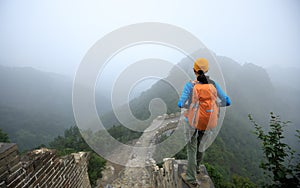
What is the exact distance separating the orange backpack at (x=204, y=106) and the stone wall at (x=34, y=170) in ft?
7.03

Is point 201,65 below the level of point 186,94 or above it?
above

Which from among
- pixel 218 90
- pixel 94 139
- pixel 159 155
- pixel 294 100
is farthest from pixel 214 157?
pixel 294 100

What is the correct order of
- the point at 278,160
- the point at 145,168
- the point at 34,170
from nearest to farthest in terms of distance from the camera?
the point at 34,170
the point at 278,160
the point at 145,168

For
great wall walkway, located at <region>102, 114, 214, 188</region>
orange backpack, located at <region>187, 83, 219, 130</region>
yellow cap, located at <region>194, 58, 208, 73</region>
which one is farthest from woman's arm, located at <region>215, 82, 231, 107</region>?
great wall walkway, located at <region>102, 114, 214, 188</region>

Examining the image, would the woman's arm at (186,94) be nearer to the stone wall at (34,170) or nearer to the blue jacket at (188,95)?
the blue jacket at (188,95)

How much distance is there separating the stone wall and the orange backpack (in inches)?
84.3

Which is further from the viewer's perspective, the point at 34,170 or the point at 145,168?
the point at 145,168

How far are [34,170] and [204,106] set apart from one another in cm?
231

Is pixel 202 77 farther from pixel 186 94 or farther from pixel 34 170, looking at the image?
pixel 34 170

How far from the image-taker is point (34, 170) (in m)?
2.18

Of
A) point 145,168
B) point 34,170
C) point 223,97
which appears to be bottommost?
point 145,168

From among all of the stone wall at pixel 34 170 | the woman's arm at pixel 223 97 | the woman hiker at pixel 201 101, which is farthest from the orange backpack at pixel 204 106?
the stone wall at pixel 34 170

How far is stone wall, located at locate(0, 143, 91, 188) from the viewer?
188 cm

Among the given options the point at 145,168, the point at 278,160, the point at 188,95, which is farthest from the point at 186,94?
the point at 145,168
